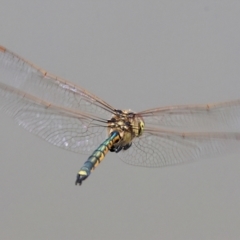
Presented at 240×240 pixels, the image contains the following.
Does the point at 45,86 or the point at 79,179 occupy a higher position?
the point at 45,86

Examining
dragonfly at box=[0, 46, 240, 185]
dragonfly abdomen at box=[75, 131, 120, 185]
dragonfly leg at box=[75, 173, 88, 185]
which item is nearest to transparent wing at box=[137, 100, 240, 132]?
dragonfly at box=[0, 46, 240, 185]

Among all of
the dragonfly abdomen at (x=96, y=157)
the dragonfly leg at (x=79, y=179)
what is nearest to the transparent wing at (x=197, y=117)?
the dragonfly abdomen at (x=96, y=157)

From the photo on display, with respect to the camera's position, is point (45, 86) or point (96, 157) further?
point (45, 86)

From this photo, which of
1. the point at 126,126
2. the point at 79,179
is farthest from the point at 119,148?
the point at 79,179

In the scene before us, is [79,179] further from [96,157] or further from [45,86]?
[45,86]

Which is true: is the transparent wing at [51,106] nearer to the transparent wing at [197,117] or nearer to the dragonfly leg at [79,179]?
the transparent wing at [197,117]

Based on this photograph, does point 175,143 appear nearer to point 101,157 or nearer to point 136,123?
point 136,123
